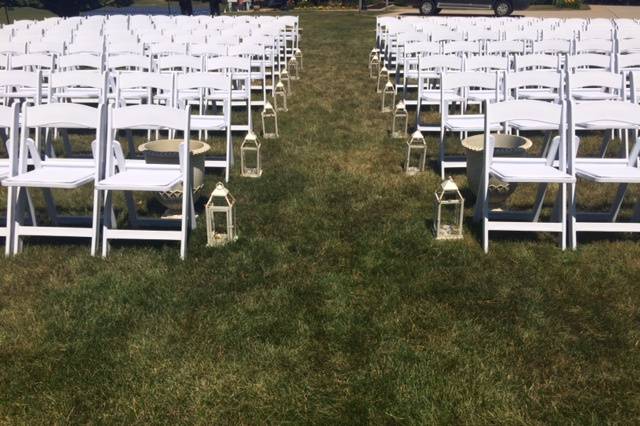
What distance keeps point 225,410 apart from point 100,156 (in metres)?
2.61

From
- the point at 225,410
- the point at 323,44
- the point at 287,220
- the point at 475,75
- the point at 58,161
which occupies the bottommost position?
the point at 225,410

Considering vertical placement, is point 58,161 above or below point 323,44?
below

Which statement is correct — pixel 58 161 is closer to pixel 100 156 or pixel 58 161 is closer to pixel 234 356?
pixel 100 156

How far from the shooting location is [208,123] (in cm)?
678

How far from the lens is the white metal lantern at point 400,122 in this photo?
8102mm

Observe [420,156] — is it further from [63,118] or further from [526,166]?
[63,118]

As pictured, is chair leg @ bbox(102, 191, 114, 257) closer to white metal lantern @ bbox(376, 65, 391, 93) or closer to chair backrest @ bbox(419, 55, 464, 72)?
chair backrest @ bbox(419, 55, 464, 72)

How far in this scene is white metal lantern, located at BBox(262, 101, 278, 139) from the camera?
827cm

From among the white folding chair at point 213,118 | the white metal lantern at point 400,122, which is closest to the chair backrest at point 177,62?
the white folding chair at point 213,118

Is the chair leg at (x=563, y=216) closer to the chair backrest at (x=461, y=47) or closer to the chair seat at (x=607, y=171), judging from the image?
the chair seat at (x=607, y=171)

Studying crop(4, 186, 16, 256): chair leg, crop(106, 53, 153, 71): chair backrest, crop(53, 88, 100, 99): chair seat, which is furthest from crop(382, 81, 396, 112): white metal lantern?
crop(4, 186, 16, 256): chair leg

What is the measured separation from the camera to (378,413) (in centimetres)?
313

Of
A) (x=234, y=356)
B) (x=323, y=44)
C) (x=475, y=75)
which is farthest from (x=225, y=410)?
(x=323, y=44)

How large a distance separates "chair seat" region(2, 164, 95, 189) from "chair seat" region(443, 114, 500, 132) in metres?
3.78
